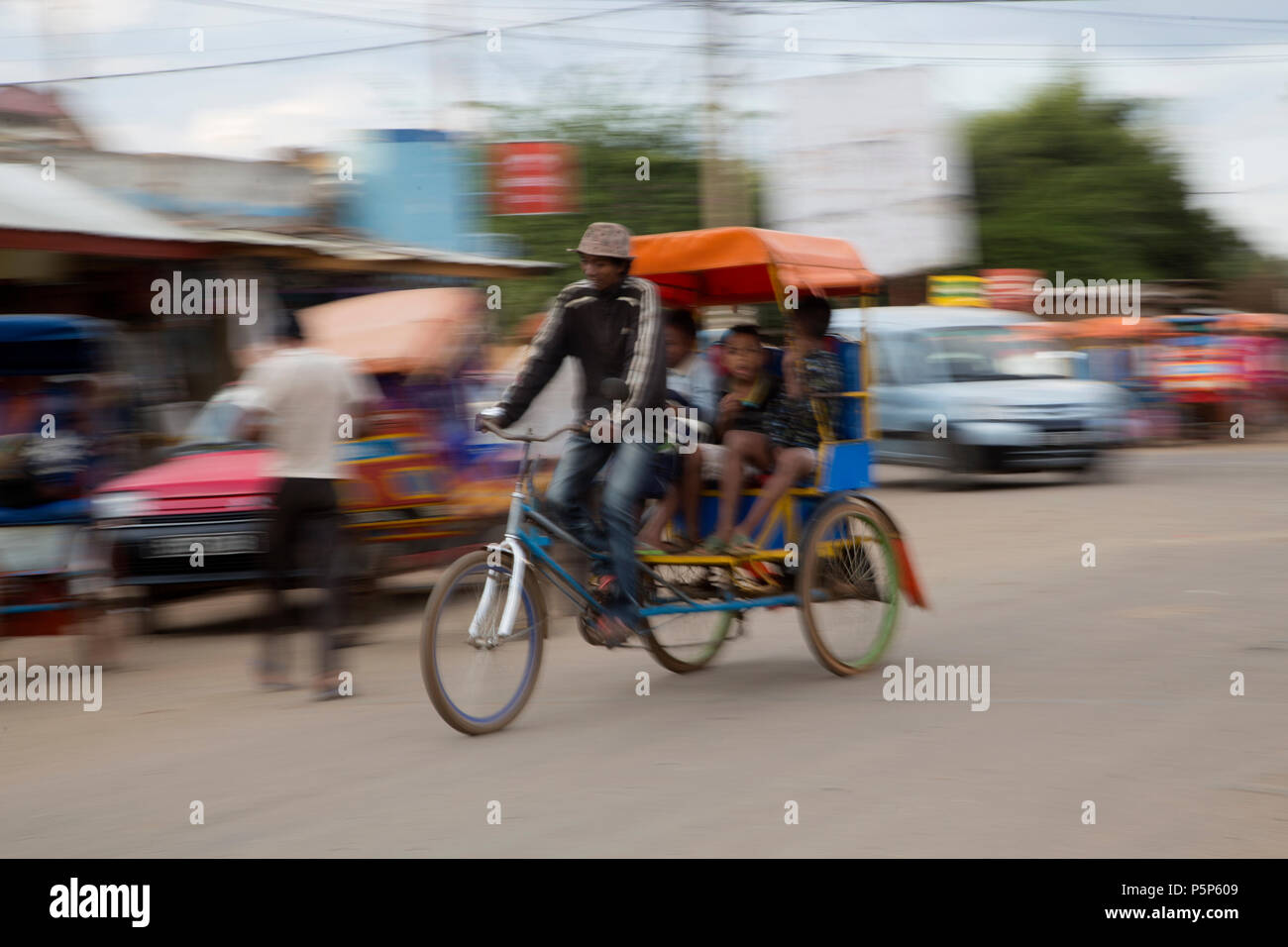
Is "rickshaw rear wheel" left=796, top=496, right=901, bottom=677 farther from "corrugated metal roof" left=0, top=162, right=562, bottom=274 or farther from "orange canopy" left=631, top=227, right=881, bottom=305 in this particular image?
"corrugated metal roof" left=0, top=162, right=562, bottom=274

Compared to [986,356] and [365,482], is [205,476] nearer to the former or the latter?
[365,482]

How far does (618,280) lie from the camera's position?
6.25 metres

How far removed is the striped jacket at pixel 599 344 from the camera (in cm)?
615

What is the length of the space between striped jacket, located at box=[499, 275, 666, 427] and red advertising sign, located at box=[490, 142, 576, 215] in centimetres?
1442

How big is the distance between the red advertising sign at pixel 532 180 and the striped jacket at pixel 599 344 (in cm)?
1442

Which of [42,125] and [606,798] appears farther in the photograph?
[42,125]

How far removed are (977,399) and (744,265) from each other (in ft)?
33.7

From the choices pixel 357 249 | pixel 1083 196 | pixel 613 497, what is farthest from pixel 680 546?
pixel 1083 196

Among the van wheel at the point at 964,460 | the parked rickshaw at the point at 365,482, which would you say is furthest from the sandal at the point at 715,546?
the van wheel at the point at 964,460

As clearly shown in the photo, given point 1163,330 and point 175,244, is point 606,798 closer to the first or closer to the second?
point 175,244

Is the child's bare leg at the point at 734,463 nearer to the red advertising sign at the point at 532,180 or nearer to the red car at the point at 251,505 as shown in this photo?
the red car at the point at 251,505
